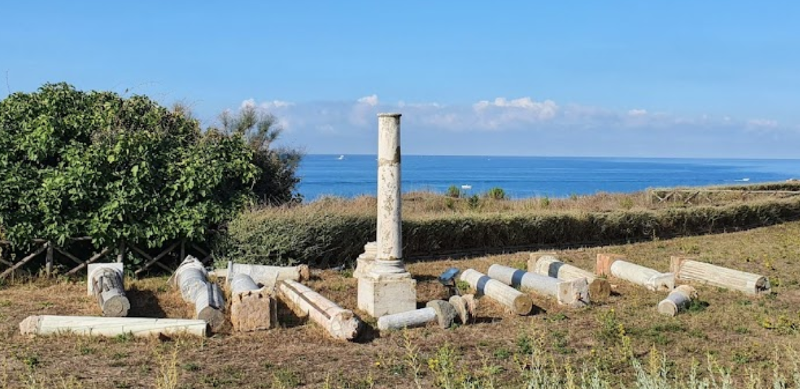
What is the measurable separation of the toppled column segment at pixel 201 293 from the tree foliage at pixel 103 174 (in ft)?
4.59

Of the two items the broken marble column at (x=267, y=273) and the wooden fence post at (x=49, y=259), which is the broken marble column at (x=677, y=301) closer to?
the broken marble column at (x=267, y=273)

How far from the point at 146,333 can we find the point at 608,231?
13.4 m

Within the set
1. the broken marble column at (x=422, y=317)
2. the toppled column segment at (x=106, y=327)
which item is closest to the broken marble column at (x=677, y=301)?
the broken marble column at (x=422, y=317)

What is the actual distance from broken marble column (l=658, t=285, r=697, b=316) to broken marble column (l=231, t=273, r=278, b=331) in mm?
5589

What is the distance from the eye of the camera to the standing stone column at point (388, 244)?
1045 cm

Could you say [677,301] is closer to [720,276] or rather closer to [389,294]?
[720,276]

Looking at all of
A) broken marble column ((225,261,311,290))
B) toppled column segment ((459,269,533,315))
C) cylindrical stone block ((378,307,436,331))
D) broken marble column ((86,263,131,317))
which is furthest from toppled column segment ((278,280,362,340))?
toppled column segment ((459,269,533,315))

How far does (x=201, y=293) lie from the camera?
10.1 m

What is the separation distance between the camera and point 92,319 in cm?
907

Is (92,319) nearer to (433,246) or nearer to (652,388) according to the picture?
(652,388)

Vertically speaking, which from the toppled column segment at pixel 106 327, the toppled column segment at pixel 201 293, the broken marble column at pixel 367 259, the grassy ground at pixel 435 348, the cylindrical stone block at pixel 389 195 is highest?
the cylindrical stone block at pixel 389 195

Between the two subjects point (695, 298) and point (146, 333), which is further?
point (695, 298)

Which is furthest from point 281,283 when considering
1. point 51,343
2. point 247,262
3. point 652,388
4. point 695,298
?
point 652,388

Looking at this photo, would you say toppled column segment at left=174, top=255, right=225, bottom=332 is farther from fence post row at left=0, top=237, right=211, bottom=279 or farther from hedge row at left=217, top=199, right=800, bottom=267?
hedge row at left=217, top=199, right=800, bottom=267
